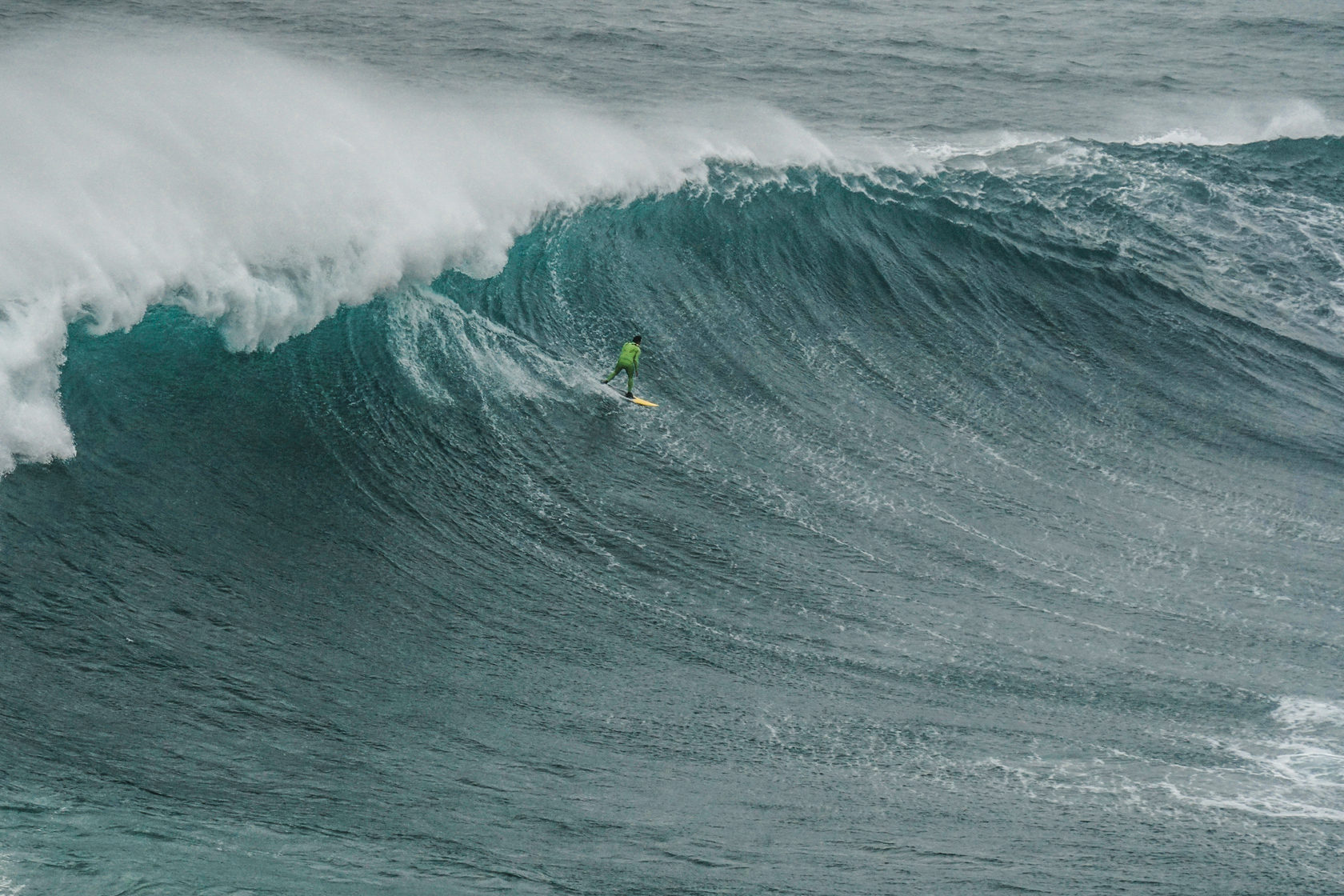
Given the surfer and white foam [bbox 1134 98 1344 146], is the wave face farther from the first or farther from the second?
white foam [bbox 1134 98 1344 146]

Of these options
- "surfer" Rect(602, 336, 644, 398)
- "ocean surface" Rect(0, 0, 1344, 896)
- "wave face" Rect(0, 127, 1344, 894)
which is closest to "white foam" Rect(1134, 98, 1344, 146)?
"ocean surface" Rect(0, 0, 1344, 896)

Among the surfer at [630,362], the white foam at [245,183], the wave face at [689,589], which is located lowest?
the wave face at [689,589]

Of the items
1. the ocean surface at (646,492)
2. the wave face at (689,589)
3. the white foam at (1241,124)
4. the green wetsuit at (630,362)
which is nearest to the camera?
the wave face at (689,589)

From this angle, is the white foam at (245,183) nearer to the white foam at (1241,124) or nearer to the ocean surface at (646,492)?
the ocean surface at (646,492)

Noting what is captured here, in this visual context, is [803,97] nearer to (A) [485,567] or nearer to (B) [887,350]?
(B) [887,350]

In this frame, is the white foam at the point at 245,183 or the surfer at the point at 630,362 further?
the surfer at the point at 630,362

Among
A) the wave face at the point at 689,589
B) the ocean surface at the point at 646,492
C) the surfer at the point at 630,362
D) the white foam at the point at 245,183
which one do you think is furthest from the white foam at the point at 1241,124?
the surfer at the point at 630,362
